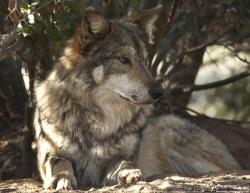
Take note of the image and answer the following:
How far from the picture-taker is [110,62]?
6.56m

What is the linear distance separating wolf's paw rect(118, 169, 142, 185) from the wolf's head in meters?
0.72

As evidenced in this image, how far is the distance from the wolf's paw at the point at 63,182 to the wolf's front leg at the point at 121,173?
45cm

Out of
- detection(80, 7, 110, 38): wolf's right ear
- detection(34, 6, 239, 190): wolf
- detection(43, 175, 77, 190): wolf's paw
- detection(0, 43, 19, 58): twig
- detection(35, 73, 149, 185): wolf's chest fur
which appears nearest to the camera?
detection(43, 175, 77, 190): wolf's paw

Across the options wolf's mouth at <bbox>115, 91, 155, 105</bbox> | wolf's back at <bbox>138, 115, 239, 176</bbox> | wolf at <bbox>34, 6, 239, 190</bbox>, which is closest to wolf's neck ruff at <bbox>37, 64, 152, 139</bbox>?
wolf at <bbox>34, 6, 239, 190</bbox>

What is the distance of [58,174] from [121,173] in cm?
58

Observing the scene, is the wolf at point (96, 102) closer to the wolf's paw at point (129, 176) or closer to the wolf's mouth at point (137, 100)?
the wolf's mouth at point (137, 100)

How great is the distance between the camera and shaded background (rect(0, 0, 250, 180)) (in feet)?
20.8

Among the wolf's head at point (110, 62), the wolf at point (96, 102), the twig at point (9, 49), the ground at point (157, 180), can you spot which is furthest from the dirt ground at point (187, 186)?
the twig at point (9, 49)

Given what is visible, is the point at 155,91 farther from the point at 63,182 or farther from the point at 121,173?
the point at 63,182

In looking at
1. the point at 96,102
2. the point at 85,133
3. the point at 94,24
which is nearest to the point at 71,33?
the point at 94,24

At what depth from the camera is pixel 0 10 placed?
7152 millimetres

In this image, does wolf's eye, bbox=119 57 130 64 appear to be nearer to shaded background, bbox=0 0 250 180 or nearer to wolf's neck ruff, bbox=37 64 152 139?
wolf's neck ruff, bbox=37 64 152 139

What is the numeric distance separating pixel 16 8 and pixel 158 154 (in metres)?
2.65

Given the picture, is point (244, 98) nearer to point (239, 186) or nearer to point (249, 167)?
point (249, 167)
